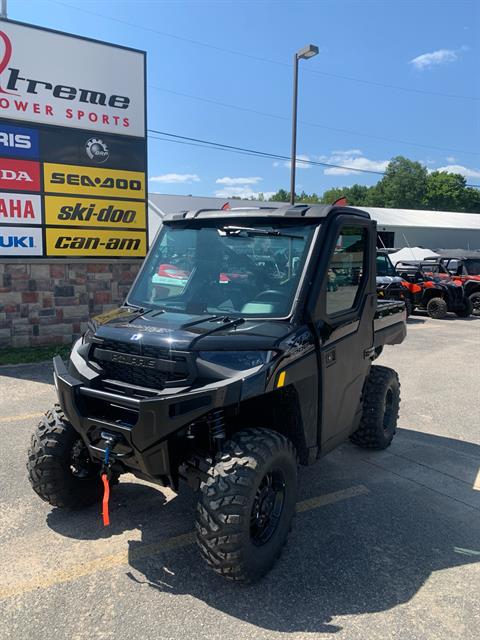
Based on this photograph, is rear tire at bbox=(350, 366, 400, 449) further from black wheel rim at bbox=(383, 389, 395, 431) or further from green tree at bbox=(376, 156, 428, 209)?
green tree at bbox=(376, 156, 428, 209)

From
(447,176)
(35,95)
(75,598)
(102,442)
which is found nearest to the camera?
(75,598)

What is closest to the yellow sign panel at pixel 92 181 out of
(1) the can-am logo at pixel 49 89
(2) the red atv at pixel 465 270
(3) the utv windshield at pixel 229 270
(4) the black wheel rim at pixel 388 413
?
(1) the can-am logo at pixel 49 89

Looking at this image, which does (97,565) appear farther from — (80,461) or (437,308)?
(437,308)

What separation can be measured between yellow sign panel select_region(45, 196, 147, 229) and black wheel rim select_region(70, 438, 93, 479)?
7014 mm

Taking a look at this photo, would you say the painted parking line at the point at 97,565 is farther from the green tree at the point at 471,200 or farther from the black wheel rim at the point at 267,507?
the green tree at the point at 471,200

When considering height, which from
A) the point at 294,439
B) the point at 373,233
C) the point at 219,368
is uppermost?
the point at 373,233

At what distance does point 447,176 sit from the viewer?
92.0 meters

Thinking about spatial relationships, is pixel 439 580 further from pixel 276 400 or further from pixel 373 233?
pixel 373 233

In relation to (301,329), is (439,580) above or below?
below

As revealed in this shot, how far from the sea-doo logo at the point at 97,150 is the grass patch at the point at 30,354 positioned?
3.65 meters

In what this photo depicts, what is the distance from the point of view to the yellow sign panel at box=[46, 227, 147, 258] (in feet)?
32.0

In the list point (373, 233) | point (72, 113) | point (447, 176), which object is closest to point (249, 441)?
point (373, 233)

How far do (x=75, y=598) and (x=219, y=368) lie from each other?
4.78ft

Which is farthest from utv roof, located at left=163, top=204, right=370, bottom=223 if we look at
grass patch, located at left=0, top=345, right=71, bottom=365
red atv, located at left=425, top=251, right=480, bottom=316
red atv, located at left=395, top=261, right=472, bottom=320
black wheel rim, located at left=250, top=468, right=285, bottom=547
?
red atv, located at left=425, top=251, right=480, bottom=316
